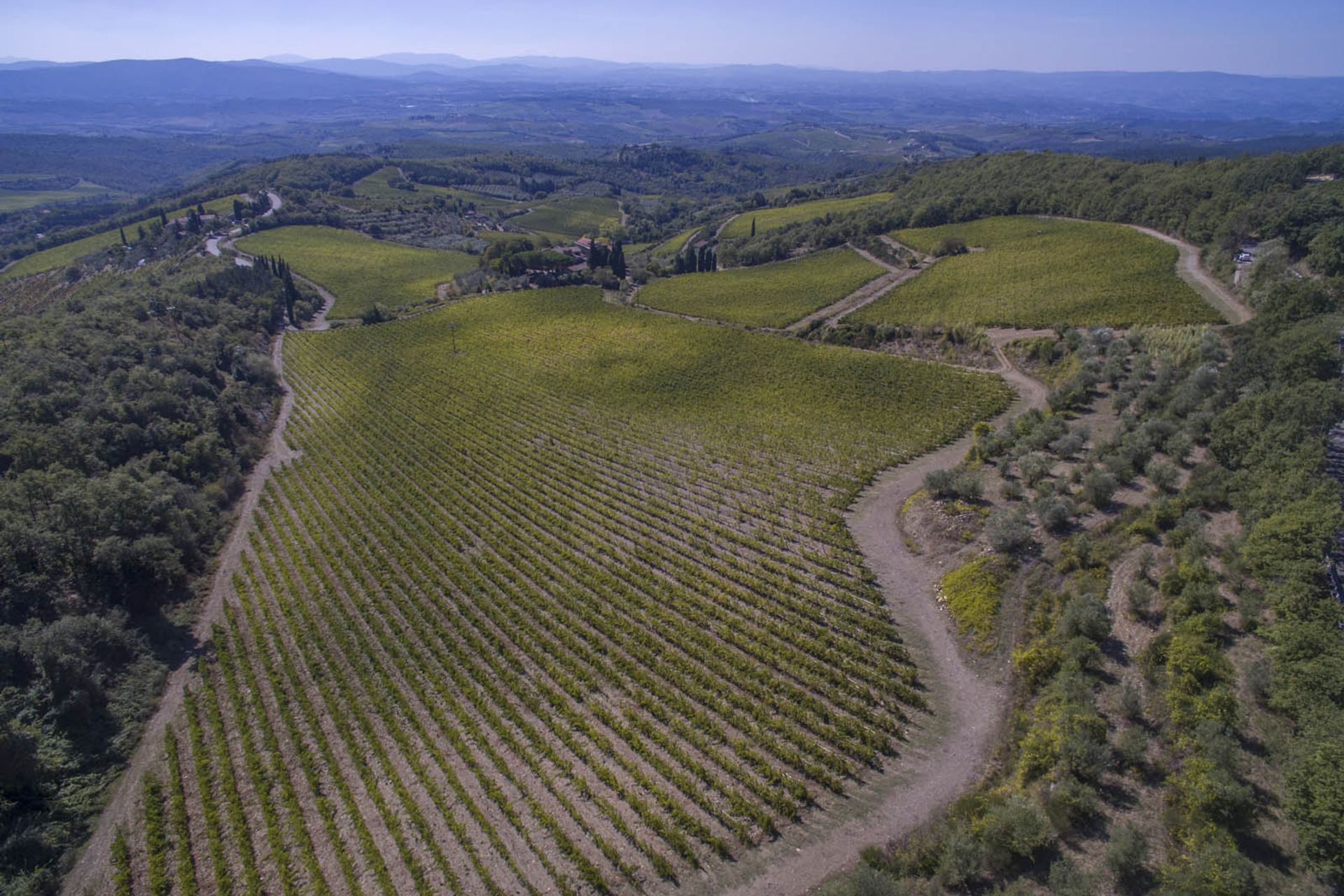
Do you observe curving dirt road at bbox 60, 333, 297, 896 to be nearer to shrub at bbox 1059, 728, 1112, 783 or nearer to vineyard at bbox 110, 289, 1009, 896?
vineyard at bbox 110, 289, 1009, 896

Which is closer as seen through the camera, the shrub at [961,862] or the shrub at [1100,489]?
the shrub at [961,862]

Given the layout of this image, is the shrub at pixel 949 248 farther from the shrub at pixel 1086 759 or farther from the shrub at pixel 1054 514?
the shrub at pixel 1086 759

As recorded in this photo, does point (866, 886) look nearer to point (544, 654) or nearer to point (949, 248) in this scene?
point (544, 654)

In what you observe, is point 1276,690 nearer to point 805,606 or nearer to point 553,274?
point 805,606

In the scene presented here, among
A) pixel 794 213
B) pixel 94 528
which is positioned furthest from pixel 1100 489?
pixel 794 213

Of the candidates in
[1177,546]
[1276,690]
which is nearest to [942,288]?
[1177,546]

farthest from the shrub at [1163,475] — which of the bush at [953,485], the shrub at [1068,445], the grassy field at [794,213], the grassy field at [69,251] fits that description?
the grassy field at [69,251]
